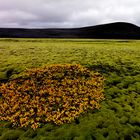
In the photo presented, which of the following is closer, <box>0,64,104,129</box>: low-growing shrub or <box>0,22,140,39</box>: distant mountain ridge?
<box>0,64,104,129</box>: low-growing shrub

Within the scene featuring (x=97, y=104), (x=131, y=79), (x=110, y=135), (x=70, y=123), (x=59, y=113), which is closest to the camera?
(x=110, y=135)

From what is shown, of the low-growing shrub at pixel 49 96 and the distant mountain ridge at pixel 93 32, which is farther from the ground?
the low-growing shrub at pixel 49 96

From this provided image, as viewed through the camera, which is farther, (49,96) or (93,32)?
(93,32)

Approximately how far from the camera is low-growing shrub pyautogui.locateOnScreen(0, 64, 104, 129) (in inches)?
941

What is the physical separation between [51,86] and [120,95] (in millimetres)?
7668

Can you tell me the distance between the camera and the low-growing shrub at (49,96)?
23.9 meters

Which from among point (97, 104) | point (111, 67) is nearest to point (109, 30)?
point (111, 67)

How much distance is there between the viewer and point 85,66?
1539 inches

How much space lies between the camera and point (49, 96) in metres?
27.5

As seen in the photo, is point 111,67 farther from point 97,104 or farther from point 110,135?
point 110,135

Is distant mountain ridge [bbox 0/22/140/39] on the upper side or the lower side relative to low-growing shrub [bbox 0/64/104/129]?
lower

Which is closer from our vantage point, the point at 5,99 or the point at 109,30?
the point at 5,99

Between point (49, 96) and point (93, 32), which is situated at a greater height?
point (49, 96)

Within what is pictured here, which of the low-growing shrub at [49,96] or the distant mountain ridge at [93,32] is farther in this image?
the distant mountain ridge at [93,32]
